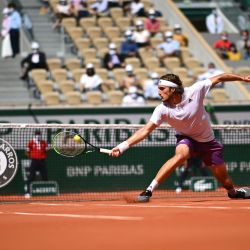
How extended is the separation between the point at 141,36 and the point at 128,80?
2658mm

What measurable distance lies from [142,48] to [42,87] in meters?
3.76

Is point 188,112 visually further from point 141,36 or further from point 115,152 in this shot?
point 141,36

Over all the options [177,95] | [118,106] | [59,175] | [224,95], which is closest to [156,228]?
[177,95]

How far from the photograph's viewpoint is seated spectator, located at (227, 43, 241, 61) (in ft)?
94.8

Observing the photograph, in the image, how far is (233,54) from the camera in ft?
95.2

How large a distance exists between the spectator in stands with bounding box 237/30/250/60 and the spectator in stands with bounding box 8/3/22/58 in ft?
22.5

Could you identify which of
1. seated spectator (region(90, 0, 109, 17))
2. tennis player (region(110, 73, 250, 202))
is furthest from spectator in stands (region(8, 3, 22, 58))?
tennis player (region(110, 73, 250, 202))

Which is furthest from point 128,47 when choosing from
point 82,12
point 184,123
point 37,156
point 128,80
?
point 184,123

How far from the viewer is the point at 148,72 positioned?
2575 centimetres

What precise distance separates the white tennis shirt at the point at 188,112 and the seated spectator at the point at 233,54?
48.7ft

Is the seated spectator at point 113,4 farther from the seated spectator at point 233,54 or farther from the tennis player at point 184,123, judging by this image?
the tennis player at point 184,123

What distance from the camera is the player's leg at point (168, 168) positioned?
13898mm

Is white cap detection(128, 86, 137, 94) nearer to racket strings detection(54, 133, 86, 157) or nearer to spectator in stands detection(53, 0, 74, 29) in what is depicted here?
spectator in stands detection(53, 0, 74, 29)

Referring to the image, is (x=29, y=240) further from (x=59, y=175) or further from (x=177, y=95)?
(x=59, y=175)
